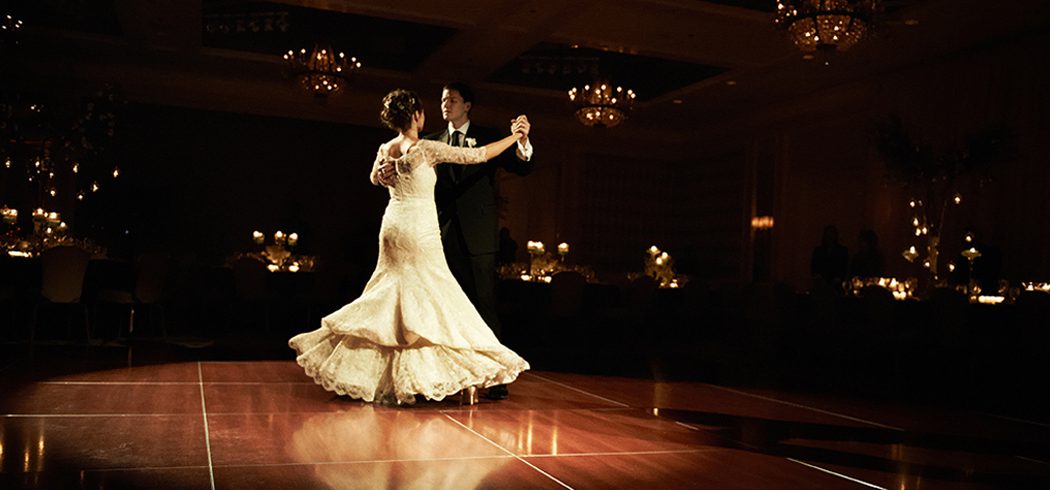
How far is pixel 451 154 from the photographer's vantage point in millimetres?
4195

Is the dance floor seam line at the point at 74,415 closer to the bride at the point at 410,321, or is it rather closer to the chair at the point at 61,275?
the bride at the point at 410,321

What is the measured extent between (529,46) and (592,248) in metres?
6.41

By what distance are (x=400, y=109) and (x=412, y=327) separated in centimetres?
106

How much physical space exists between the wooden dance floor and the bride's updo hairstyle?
135 centimetres

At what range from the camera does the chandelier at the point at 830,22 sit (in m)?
7.70

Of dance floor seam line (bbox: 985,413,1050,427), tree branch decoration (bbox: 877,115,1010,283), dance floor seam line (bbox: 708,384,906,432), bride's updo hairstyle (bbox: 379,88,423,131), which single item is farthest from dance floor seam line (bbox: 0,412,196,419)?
tree branch decoration (bbox: 877,115,1010,283)

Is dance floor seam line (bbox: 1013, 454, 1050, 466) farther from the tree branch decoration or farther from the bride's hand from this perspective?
the tree branch decoration

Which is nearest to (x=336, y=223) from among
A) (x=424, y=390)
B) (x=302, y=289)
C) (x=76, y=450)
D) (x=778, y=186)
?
(x=302, y=289)

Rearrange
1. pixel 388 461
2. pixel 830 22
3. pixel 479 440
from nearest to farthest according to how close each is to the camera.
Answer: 1. pixel 388 461
2. pixel 479 440
3. pixel 830 22

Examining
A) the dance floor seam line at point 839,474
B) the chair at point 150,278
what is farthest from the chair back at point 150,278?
→ the dance floor seam line at point 839,474

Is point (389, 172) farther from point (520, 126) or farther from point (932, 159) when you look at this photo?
point (932, 159)

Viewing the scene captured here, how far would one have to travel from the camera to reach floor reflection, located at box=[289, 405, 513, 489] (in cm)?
259

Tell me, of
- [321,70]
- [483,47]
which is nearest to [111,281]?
[321,70]

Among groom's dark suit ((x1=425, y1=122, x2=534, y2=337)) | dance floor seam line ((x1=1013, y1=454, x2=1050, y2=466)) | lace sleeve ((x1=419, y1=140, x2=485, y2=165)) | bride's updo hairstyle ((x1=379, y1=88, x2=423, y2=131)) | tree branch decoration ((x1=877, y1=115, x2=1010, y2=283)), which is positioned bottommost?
Answer: dance floor seam line ((x1=1013, y1=454, x2=1050, y2=466))
